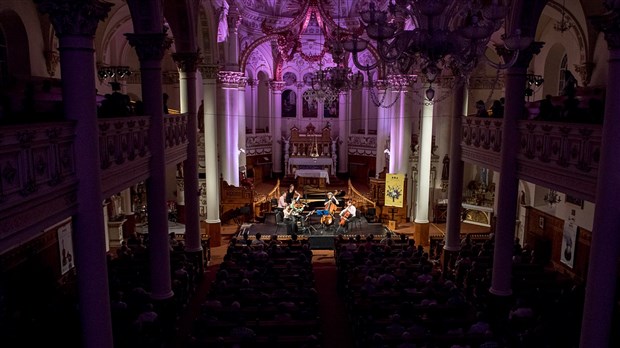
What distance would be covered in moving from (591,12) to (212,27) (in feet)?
41.5

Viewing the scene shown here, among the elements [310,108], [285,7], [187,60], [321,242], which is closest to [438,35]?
[187,60]

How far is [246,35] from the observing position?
24531mm

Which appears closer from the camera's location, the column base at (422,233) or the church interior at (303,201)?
the church interior at (303,201)

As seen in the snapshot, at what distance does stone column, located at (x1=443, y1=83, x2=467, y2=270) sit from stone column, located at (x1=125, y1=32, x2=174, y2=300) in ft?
28.1

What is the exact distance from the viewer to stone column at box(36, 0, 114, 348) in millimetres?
6812

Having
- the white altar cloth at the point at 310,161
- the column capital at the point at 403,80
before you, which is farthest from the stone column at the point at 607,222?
the white altar cloth at the point at 310,161

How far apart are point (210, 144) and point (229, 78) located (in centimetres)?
430

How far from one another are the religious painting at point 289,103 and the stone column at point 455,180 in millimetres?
17763

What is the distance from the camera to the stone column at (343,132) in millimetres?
30828

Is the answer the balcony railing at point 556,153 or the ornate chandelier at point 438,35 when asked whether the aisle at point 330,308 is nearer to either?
the balcony railing at point 556,153

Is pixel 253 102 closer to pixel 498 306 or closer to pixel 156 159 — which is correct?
pixel 156 159

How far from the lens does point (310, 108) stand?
31.8 metres

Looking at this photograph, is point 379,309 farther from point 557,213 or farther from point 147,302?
point 557,213

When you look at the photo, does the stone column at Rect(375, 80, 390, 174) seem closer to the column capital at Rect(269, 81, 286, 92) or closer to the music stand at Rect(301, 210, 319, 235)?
the column capital at Rect(269, 81, 286, 92)
